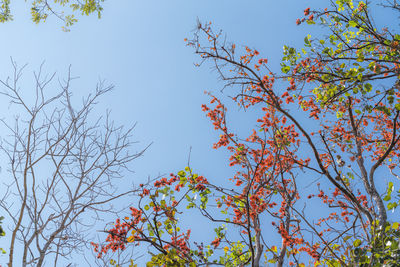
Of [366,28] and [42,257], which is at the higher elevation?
[366,28]

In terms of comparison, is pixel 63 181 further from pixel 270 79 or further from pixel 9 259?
pixel 270 79

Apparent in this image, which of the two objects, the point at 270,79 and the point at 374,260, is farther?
the point at 270,79

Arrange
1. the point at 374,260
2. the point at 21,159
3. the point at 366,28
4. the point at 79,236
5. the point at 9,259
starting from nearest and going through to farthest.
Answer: the point at 374,260, the point at 9,259, the point at 21,159, the point at 366,28, the point at 79,236

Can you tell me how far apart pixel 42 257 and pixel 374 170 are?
500 cm

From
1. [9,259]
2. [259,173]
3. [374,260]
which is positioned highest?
[259,173]

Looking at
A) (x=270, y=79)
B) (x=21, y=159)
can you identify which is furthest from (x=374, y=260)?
(x=270, y=79)

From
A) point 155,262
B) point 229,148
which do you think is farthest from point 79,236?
point 229,148

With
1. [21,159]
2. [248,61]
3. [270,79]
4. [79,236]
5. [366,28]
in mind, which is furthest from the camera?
[270,79]

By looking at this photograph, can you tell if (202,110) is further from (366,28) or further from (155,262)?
(155,262)

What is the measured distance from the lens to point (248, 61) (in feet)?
23.4

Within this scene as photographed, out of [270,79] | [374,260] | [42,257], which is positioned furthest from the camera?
[270,79]

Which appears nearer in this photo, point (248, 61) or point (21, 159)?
point (21, 159)

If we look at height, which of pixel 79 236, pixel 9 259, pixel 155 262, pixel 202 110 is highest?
pixel 202 110

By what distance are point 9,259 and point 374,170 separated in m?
5.30
